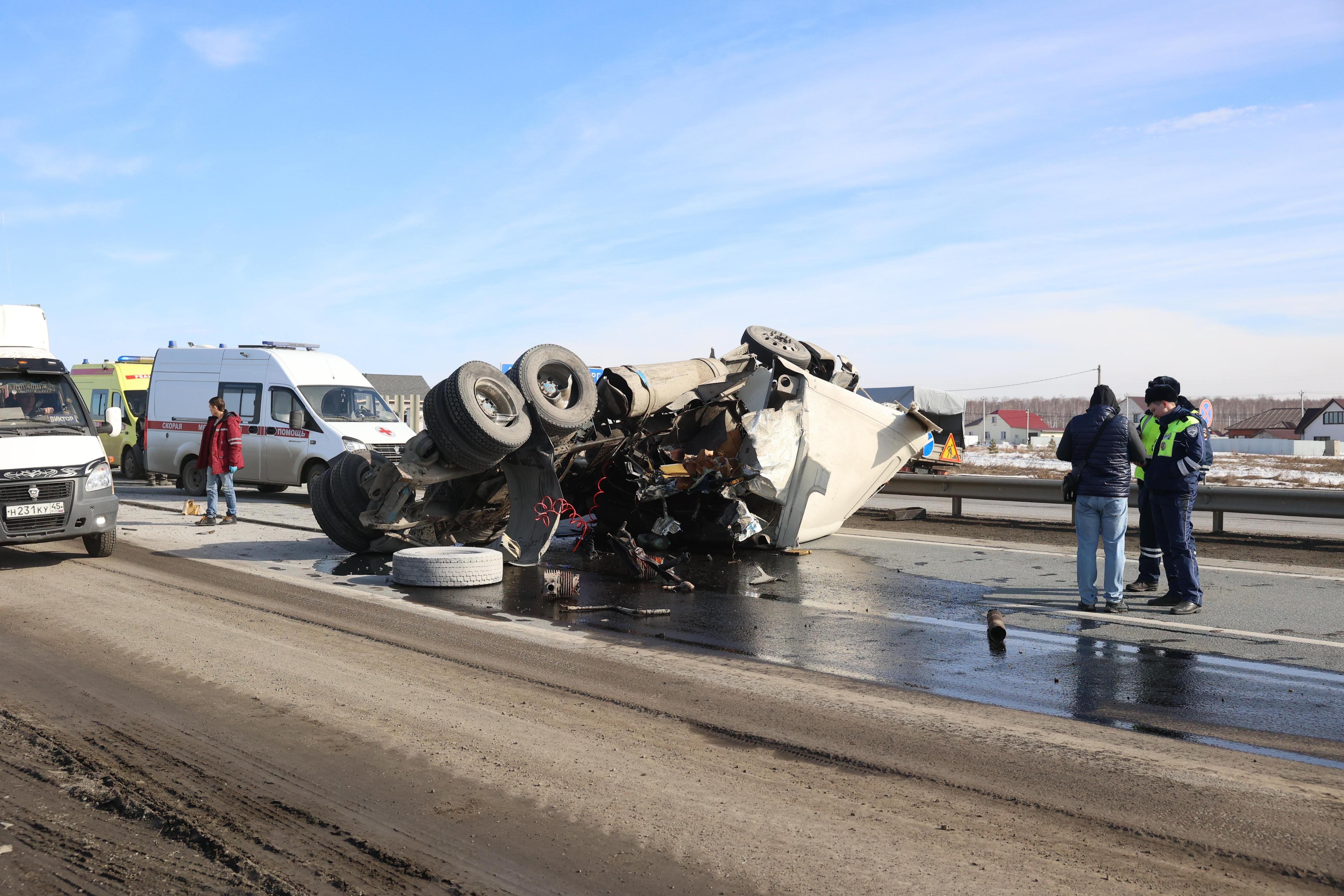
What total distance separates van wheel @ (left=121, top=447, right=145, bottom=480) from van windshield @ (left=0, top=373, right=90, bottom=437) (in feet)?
41.2

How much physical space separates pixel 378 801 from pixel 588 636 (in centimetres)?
308

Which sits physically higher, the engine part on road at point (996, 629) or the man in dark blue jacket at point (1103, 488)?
the man in dark blue jacket at point (1103, 488)

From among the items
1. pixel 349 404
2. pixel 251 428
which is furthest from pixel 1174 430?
pixel 251 428

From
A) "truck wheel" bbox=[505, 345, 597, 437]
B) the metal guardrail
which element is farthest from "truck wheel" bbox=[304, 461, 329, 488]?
the metal guardrail

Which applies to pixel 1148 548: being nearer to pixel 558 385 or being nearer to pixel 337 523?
pixel 558 385

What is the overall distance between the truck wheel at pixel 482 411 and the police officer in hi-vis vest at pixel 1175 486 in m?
5.65

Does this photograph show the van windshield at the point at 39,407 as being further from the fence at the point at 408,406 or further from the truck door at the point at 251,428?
the fence at the point at 408,406

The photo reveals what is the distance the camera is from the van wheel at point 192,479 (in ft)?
58.3

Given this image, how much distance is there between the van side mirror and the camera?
418 inches

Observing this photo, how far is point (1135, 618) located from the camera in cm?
727

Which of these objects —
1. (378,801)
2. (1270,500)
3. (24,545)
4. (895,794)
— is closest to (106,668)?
(378,801)

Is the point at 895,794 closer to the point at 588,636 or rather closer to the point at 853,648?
the point at 853,648

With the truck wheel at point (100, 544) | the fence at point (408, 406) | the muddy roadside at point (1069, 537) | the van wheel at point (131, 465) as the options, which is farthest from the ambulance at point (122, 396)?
the muddy roadside at point (1069, 537)

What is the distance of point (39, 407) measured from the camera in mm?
9859
